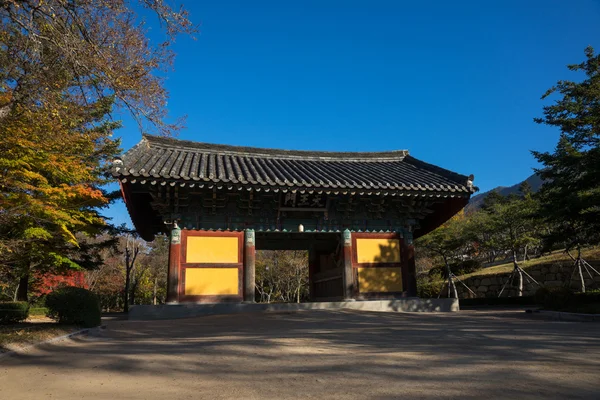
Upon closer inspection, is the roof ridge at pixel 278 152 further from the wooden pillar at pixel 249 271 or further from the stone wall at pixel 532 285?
the stone wall at pixel 532 285

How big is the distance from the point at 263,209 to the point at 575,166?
10343 millimetres

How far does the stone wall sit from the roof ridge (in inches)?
484

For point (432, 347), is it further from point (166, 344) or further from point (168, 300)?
point (168, 300)

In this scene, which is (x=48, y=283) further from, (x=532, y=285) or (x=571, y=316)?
(x=532, y=285)

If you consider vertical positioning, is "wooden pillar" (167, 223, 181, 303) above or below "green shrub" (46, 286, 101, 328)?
above

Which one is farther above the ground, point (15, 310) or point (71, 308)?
point (71, 308)

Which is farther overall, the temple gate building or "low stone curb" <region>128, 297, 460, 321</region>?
the temple gate building

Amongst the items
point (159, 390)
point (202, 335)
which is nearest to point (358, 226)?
point (202, 335)

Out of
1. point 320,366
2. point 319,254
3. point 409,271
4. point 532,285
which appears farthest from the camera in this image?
point 532,285

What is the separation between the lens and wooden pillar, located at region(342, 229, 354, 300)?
1176 centimetres

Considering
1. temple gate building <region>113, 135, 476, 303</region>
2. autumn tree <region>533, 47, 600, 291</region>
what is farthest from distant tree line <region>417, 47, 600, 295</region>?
temple gate building <region>113, 135, 476, 303</region>

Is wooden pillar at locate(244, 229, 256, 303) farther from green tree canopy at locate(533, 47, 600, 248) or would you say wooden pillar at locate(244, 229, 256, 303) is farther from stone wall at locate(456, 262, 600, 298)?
stone wall at locate(456, 262, 600, 298)

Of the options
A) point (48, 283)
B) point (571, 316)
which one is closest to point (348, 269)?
point (571, 316)

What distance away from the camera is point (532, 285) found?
2153cm
